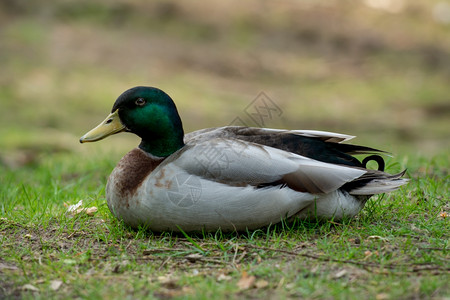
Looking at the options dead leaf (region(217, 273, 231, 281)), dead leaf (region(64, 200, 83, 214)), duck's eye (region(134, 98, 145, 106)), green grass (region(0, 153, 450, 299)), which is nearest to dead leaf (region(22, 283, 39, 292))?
green grass (region(0, 153, 450, 299))

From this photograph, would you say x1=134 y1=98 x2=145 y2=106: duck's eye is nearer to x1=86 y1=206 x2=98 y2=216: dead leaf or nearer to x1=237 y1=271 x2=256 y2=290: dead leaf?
x1=86 y1=206 x2=98 y2=216: dead leaf

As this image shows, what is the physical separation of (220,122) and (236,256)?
780 cm

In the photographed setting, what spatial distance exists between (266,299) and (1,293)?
135 cm

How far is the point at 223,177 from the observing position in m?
3.44

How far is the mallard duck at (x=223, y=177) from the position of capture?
135 inches

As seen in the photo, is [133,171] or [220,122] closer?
[133,171]

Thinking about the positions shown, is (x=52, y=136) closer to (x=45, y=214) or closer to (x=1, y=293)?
(x=45, y=214)

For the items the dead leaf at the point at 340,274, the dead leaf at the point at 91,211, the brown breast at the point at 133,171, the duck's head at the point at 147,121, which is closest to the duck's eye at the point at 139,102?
the duck's head at the point at 147,121

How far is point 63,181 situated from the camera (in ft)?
18.8

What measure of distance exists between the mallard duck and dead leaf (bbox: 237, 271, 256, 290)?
1.66ft

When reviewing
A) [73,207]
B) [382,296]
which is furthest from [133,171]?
[382,296]

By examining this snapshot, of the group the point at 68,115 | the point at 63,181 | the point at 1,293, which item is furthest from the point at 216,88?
the point at 1,293

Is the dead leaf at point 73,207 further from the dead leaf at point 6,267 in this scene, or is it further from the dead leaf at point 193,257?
the dead leaf at point 193,257

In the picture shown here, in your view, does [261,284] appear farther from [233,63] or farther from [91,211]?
[233,63]
